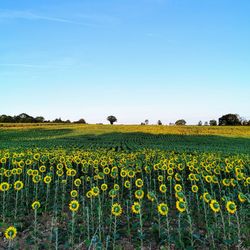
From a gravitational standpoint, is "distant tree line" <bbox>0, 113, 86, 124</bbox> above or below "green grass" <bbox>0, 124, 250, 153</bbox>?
above

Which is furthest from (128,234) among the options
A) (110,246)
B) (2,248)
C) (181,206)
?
(2,248)

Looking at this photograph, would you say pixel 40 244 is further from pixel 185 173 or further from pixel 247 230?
pixel 185 173

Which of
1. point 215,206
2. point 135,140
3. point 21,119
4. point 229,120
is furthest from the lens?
point 229,120

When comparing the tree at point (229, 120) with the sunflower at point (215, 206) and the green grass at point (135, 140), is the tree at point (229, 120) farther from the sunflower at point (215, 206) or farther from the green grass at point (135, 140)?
the sunflower at point (215, 206)

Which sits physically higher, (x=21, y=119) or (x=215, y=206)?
(x=21, y=119)

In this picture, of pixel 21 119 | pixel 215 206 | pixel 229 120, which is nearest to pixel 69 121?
pixel 21 119

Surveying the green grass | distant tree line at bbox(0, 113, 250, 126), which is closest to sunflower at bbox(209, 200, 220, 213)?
the green grass

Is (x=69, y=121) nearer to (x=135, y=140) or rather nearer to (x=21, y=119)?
(x=21, y=119)

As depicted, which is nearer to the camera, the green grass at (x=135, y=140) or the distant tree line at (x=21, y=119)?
the green grass at (x=135, y=140)

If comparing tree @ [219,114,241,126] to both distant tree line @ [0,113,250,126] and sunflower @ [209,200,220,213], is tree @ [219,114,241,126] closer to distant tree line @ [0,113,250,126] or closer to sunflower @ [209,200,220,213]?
distant tree line @ [0,113,250,126]

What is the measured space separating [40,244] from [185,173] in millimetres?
6483

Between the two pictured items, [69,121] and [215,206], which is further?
[69,121]

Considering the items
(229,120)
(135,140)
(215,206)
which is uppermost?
(229,120)

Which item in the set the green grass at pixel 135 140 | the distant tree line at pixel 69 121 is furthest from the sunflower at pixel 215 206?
the distant tree line at pixel 69 121
